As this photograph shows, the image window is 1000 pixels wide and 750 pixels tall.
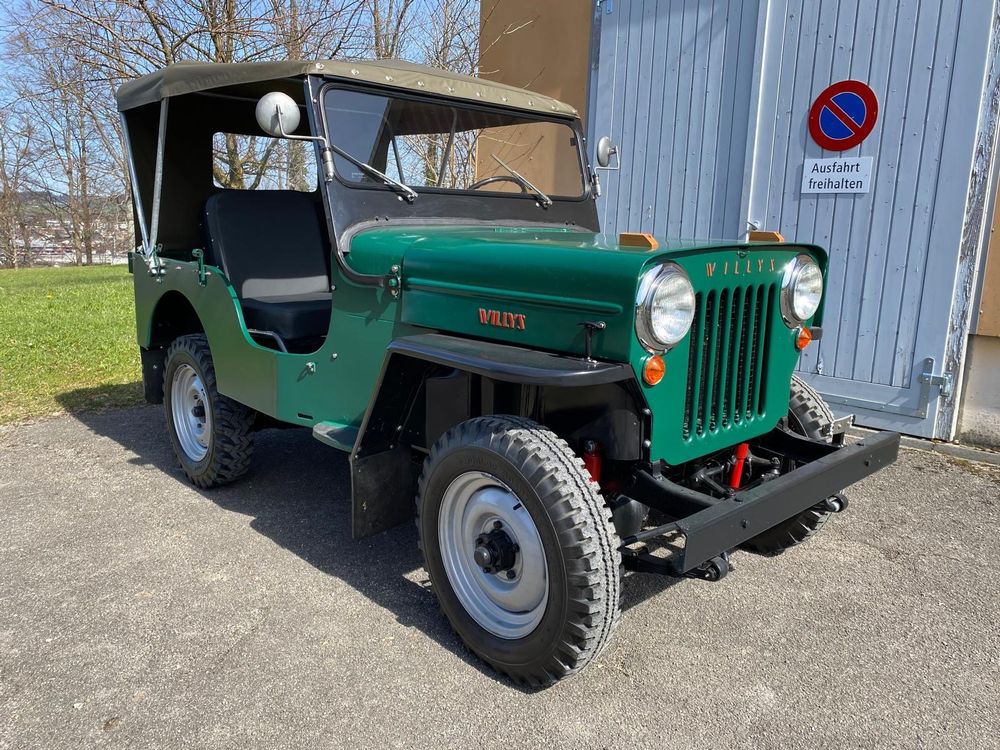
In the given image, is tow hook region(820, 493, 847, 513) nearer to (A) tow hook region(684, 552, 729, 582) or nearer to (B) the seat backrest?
(A) tow hook region(684, 552, 729, 582)

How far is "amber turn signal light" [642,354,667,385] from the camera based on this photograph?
8.36ft

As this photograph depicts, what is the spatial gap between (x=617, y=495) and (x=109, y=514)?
2.72 meters

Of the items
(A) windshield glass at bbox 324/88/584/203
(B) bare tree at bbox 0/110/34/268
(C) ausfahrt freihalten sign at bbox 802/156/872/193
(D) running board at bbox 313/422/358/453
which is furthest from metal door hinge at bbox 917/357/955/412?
(B) bare tree at bbox 0/110/34/268

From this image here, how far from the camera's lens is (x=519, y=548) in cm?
268

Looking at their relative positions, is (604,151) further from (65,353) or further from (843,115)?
(65,353)

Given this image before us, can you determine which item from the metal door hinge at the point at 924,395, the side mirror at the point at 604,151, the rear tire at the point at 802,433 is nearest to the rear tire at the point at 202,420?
the side mirror at the point at 604,151

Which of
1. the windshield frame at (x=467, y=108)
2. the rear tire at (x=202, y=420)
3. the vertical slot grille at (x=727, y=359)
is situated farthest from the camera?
the rear tire at (x=202, y=420)

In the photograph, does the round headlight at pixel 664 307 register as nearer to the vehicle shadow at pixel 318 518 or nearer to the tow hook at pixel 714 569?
the tow hook at pixel 714 569

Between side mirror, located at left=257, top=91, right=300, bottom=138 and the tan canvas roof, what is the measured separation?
0.38m

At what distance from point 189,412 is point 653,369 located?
3.08 meters

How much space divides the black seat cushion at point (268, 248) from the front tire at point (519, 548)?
5.53 feet

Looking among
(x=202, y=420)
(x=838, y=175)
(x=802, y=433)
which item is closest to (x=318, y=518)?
(x=202, y=420)

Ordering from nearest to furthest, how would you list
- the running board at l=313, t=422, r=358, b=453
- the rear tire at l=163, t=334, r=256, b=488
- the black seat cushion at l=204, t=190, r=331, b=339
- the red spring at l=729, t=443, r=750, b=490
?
the red spring at l=729, t=443, r=750, b=490, the running board at l=313, t=422, r=358, b=453, the rear tire at l=163, t=334, r=256, b=488, the black seat cushion at l=204, t=190, r=331, b=339

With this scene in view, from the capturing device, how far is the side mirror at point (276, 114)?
9.84 ft
